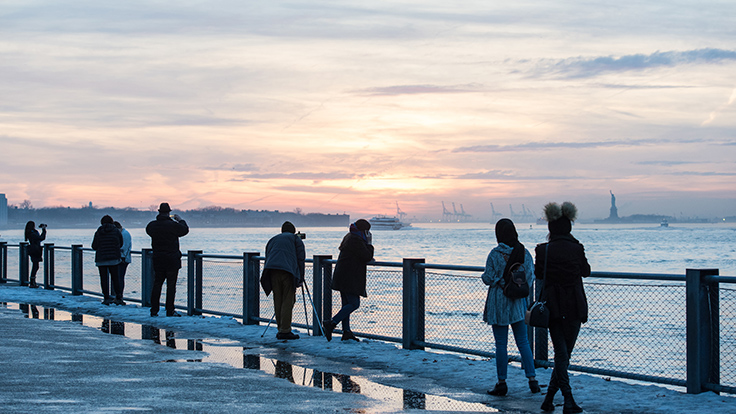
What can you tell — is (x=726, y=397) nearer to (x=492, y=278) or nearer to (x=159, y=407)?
(x=492, y=278)

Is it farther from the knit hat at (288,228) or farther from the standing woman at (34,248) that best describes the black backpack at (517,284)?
the standing woman at (34,248)

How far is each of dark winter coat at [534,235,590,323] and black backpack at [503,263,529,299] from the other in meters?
0.65

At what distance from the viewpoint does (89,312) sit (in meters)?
15.7

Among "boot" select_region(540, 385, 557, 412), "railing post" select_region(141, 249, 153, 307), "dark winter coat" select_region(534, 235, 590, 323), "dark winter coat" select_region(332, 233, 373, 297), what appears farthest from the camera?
"railing post" select_region(141, 249, 153, 307)

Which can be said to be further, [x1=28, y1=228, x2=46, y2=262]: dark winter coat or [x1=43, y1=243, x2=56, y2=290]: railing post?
[x1=28, y1=228, x2=46, y2=262]: dark winter coat

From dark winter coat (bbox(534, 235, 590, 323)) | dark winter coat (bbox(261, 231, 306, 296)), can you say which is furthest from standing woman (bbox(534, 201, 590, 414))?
dark winter coat (bbox(261, 231, 306, 296))

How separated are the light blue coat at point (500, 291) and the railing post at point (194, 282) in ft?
26.7

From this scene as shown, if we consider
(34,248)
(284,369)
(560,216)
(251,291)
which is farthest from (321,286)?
(34,248)

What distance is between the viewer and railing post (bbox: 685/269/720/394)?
24.6 ft

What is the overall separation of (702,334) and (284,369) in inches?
177

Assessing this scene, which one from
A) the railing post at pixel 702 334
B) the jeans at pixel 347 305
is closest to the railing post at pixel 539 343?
the railing post at pixel 702 334

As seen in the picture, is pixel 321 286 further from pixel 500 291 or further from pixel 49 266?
pixel 49 266

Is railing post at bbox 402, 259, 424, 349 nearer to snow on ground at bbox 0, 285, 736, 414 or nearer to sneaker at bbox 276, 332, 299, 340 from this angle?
snow on ground at bbox 0, 285, 736, 414

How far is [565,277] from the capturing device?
6.66 meters
